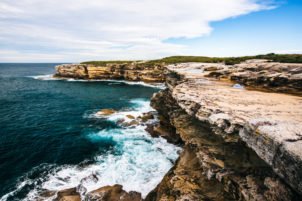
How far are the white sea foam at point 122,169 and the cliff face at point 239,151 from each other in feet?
11.8

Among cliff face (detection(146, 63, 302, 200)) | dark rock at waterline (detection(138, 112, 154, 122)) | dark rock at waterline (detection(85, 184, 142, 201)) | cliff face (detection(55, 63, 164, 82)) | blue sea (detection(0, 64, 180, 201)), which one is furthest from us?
cliff face (detection(55, 63, 164, 82))

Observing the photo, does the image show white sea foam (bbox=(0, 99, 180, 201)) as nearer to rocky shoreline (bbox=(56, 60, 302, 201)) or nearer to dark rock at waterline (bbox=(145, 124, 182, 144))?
dark rock at waterline (bbox=(145, 124, 182, 144))

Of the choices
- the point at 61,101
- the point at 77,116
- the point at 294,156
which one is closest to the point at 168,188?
the point at 294,156

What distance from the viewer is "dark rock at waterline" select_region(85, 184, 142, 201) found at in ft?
48.2

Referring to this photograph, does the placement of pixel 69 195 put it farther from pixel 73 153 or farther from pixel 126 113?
pixel 126 113

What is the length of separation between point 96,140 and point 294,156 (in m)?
24.1

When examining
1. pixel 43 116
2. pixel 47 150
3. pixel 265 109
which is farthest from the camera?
pixel 43 116

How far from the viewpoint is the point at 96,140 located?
2591 centimetres

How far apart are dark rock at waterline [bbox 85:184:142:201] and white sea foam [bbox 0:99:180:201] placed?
2.18ft

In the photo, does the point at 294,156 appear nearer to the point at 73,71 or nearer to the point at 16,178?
the point at 16,178

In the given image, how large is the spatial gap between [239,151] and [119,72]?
82.9 m

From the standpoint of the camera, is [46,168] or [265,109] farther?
[46,168]

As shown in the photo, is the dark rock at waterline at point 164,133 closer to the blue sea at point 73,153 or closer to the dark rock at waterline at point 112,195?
the blue sea at point 73,153

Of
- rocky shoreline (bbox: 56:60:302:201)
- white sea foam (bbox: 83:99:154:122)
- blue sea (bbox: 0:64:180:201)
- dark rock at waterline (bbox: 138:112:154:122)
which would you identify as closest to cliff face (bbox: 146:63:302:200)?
rocky shoreline (bbox: 56:60:302:201)
